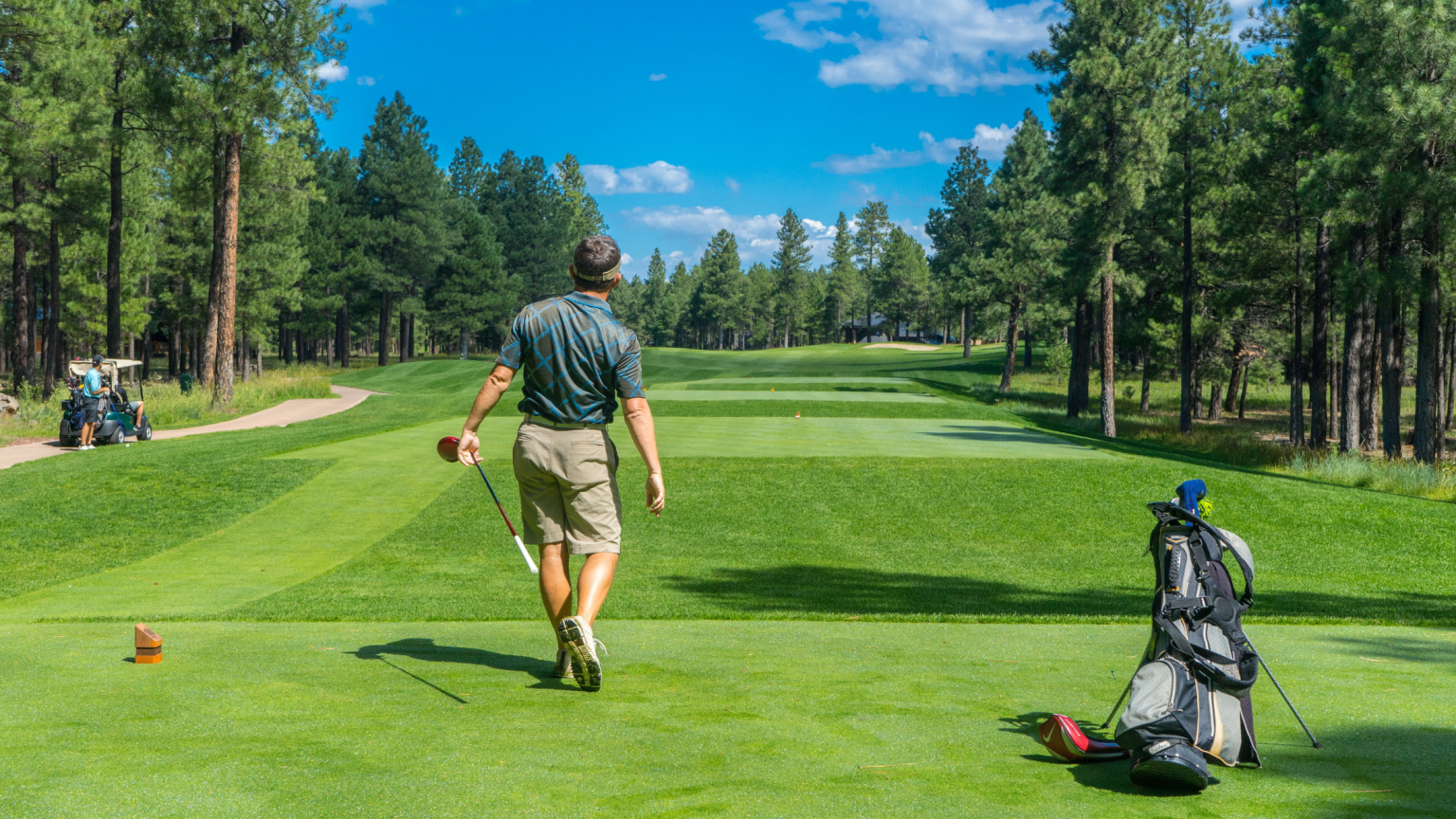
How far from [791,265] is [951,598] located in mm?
119778

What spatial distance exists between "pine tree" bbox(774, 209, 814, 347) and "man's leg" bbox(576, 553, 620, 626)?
122088 mm

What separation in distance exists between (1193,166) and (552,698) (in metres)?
36.6

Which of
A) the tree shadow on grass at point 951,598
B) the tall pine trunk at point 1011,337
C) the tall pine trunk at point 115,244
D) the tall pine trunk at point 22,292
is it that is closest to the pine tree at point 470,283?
the tall pine trunk at point 22,292

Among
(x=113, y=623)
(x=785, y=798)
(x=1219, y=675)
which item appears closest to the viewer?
(x=785, y=798)

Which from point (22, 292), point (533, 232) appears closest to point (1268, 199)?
point (22, 292)

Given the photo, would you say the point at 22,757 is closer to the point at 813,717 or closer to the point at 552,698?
the point at 552,698

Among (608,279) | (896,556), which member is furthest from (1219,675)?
(896,556)

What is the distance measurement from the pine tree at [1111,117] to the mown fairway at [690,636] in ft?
55.4

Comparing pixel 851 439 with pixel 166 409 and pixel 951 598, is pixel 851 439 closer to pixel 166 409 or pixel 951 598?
pixel 951 598

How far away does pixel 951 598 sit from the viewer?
10.3 m

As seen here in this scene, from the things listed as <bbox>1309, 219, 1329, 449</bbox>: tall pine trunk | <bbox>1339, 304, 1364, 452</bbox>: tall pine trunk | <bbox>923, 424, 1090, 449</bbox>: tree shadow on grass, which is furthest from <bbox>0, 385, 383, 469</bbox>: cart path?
<bbox>1309, 219, 1329, 449</bbox>: tall pine trunk

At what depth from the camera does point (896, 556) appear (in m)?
13.2

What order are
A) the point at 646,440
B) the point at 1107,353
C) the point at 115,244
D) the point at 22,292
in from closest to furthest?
the point at 646,440 → the point at 1107,353 → the point at 115,244 → the point at 22,292

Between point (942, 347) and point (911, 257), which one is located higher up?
point (911, 257)
